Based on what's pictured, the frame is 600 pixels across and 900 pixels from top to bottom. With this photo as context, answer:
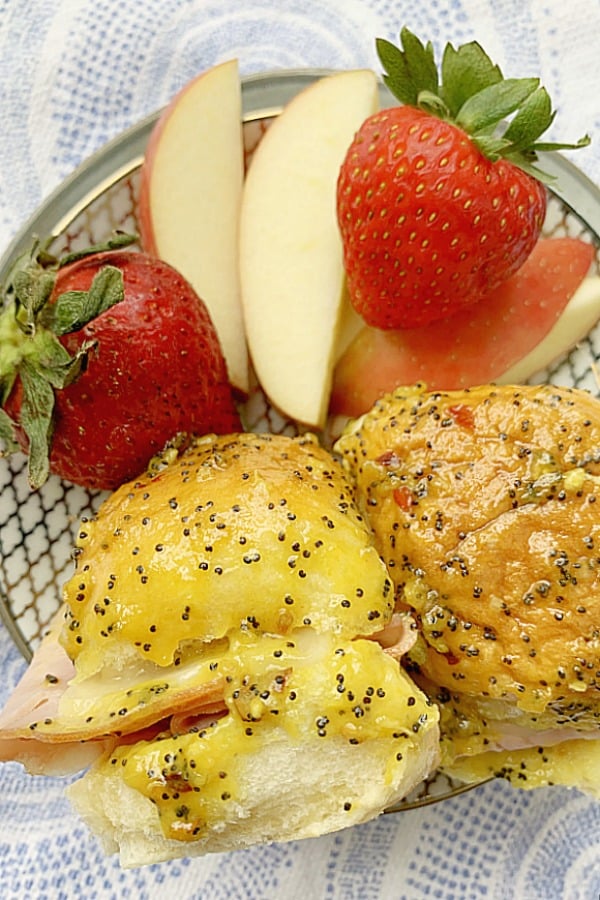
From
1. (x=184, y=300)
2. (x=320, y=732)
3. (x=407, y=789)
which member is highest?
(x=184, y=300)

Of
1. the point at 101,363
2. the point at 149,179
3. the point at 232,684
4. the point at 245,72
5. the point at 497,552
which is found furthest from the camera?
the point at 245,72

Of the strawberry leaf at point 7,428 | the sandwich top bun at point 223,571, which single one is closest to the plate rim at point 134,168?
the strawberry leaf at point 7,428

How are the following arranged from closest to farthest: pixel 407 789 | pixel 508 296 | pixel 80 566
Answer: pixel 407 789 → pixel 80 566 → pixel 508 296

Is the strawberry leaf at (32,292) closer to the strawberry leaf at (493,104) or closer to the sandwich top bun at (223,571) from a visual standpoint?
the sandwich top bun at (223,571)

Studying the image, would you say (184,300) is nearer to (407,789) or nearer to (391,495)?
(391,495)

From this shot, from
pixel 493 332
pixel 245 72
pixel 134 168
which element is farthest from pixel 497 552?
pixel 245 72

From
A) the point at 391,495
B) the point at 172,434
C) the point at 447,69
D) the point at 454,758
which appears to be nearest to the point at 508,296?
the point at 447,69

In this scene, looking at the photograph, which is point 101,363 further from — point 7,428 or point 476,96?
point 476,96
